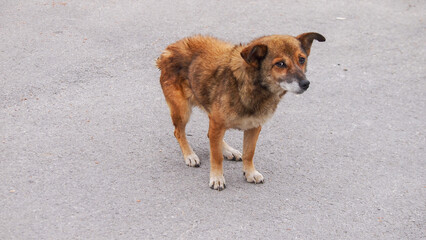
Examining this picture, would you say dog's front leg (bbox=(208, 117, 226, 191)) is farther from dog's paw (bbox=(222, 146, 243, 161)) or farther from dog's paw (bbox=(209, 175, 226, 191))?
dog's paw (bbox=(222, 146, 243, 161))

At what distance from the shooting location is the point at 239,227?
462 centimetres

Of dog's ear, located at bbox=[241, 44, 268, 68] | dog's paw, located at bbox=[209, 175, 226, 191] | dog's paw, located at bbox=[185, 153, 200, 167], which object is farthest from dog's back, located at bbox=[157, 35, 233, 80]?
dog's paw, located at bbox=[209, 175, 226, 191]

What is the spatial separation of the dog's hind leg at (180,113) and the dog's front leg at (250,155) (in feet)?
1.83

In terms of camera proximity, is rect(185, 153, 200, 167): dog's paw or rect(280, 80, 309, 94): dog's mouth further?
rect(185, 153, 200, 167): dog's paw

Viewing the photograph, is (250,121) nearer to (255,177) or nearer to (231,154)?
(255,177)

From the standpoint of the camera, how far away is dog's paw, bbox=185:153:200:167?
558 centimetres

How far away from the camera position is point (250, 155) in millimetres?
5301

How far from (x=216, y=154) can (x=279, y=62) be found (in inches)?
43.4

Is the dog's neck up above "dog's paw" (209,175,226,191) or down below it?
above

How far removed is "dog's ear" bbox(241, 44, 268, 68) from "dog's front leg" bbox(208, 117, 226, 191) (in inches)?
26.8

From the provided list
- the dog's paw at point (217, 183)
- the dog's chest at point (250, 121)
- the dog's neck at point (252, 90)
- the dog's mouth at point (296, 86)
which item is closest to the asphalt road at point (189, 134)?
the dog's paw at point (217, 183)

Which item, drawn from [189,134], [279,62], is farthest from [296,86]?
[189,134]

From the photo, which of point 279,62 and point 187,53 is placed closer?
point 279,62

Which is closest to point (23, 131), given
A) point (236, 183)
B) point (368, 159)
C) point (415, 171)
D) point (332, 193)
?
point (236, 183)
